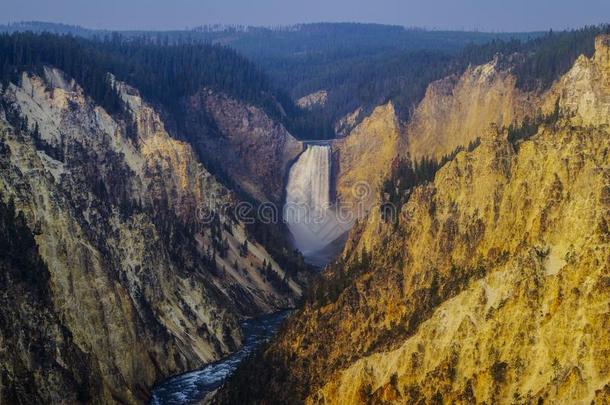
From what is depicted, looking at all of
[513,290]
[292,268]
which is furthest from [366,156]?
[513,290]

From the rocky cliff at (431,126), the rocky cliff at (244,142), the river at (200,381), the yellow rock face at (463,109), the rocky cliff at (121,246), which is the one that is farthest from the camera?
the rocky cliff at (244,142)

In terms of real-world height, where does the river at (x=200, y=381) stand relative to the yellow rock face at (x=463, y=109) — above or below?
below

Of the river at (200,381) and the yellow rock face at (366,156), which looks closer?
the river at (200,381)

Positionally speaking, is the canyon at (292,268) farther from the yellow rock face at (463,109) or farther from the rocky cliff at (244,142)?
the rocky cliff at (244,142)

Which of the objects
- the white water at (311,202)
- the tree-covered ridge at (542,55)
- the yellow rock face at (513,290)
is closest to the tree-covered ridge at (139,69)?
the white water at (311,202)

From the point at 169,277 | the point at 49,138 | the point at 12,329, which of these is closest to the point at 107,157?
the point at 49,138

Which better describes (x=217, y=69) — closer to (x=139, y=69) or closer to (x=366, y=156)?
(x=139, y=69)

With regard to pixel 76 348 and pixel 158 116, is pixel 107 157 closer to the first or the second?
pixel 158 116

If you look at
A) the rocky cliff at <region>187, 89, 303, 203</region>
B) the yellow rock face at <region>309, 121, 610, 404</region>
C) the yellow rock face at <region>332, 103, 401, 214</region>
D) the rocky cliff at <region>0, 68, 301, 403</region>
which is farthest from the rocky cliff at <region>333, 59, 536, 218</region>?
the yellow rock face at <region>309, 121, 610, 404</region>
